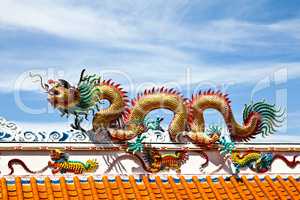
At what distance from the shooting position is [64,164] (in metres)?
7.13

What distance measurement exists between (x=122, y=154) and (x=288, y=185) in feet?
7.59

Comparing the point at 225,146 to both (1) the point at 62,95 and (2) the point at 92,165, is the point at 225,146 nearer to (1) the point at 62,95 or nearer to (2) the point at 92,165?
(2) the point at 92,165

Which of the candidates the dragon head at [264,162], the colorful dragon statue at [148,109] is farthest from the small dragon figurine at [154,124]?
the dragon head at [264,162]

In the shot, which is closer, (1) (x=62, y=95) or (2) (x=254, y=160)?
(1) (x=62, y=95)

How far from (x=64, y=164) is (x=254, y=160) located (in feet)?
8.71

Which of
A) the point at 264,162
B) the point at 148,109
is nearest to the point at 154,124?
the point at 148,109

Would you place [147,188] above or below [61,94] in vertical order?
below

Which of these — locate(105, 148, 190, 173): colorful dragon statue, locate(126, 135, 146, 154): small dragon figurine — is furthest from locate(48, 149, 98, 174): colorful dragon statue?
locate(126, 135, 146, 154): small dragon figurine

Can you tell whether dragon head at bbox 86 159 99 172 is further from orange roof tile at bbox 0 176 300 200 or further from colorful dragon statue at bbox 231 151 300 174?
colorful dragon statue at bbox 231 151 300 174

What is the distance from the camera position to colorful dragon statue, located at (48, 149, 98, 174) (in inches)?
280

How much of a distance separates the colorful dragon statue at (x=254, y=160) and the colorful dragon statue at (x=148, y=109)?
242 millimetres

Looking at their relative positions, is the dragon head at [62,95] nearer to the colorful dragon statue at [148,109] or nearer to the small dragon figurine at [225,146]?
the colorful dragon statue at [148,109]

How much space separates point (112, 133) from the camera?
24.1 ft

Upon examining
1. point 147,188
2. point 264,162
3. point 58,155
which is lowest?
point 147,188
